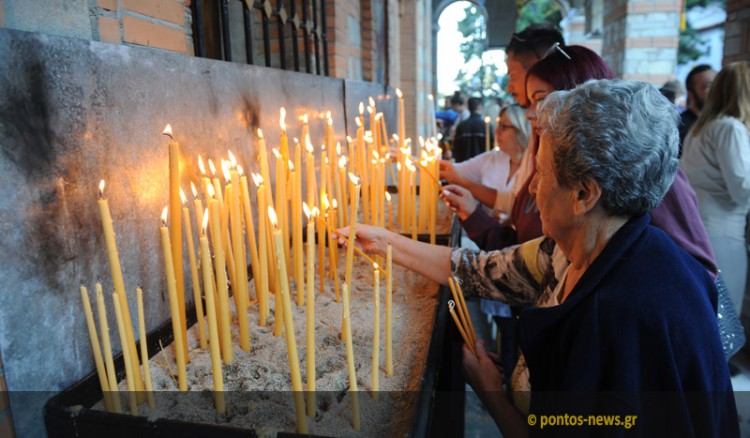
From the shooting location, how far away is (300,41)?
376 cm

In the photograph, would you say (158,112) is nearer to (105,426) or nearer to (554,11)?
(105,426)

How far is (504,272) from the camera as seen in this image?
5.81 ft

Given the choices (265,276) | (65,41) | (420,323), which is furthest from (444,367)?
(65,41)

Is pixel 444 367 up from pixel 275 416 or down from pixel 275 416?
down

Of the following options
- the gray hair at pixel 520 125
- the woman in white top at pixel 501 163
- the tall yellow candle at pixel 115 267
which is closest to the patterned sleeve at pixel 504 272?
the tall yellow candle at pixel 115 267

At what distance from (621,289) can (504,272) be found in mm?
704

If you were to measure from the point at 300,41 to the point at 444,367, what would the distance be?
2.90 m

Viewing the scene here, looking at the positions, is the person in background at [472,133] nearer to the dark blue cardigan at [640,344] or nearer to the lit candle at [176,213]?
the dark blue cardigan at [640,344]

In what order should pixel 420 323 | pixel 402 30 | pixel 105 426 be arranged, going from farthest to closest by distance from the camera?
pixel 402 30
pixel 420 323
pixel 105 426

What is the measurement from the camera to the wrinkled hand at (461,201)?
7.85 ft

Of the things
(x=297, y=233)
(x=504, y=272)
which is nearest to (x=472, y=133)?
(x=504, y=272)

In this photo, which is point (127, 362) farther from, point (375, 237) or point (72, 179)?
point (375, 237)

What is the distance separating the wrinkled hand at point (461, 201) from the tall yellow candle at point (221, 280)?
1.43 metres

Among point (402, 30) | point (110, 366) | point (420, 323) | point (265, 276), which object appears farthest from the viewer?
point (402, 30)
